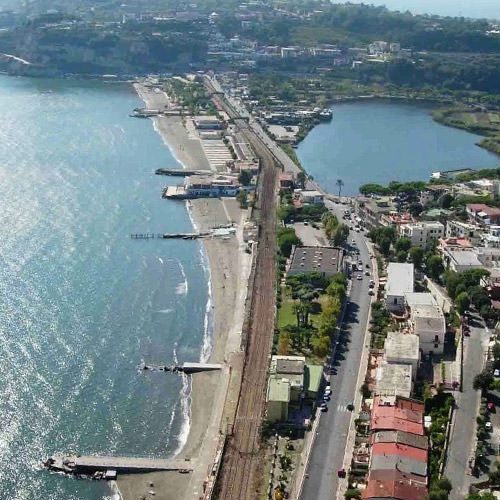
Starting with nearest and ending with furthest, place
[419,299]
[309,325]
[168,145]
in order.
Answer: [309,325]
[419,299]
[168,145]

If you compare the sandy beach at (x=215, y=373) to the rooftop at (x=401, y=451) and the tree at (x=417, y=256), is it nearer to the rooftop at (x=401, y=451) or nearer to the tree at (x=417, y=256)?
the rooftop at (x=401, y=451)

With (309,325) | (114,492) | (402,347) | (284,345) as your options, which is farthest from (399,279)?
(114,492)

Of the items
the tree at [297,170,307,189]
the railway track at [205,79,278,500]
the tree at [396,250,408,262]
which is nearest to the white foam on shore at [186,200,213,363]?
the railway track at [205,79,278,500]

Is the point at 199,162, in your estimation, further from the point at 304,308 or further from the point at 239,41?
the point at 239,41

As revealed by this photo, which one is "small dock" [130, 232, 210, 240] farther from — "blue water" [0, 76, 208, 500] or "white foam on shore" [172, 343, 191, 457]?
"white foam on shore" [172, 343, 191, 457]

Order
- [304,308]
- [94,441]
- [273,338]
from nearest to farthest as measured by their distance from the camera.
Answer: [94,441], [273,338], [304,308]

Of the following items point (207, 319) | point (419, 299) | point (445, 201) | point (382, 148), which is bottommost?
point (382, 148)

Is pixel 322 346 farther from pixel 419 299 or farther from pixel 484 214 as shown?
pixel 484 214

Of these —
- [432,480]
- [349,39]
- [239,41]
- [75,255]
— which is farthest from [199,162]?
[349,39]
